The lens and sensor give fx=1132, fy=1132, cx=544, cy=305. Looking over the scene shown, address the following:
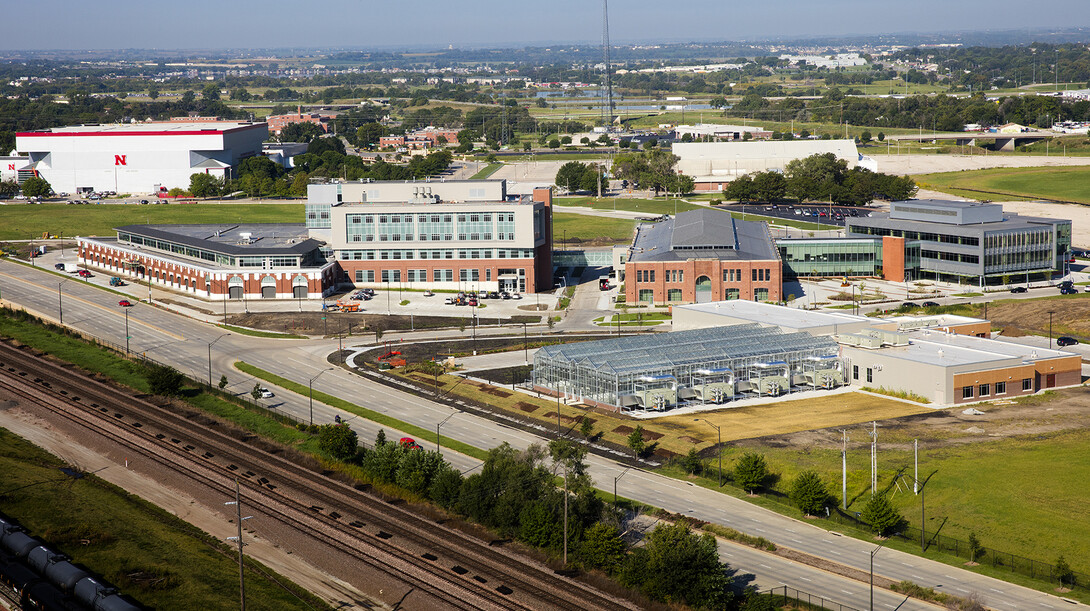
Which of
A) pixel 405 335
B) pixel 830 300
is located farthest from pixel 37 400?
pixel 830 300

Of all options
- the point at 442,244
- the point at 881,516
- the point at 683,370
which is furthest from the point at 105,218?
the point at 881,516

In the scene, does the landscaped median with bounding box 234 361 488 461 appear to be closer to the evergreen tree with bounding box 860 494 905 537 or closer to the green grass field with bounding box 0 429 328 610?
the green grass field with bounding box 0 429 328 610

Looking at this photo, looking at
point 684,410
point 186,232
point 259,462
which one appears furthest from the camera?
point 186,232

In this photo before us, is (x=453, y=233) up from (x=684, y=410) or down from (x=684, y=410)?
up

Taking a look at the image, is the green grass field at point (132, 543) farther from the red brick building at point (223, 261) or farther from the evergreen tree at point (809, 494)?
the red brick building at point (223, 261)

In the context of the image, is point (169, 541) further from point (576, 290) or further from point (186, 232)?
point (186, 232)

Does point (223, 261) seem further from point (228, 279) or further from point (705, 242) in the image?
point (705, 242)

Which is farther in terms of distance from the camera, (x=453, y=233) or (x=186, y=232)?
(x=186, y=232)
